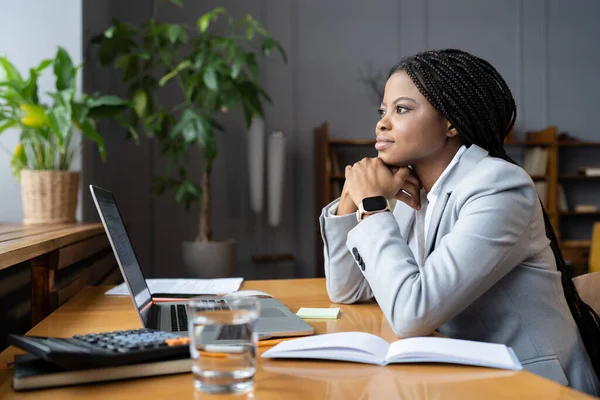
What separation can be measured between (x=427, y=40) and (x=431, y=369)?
468 centimetres

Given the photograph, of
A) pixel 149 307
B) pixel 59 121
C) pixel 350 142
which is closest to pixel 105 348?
pixel 149 307

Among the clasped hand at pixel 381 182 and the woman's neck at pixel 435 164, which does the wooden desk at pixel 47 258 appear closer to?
the clasped hand at pixel 381 182

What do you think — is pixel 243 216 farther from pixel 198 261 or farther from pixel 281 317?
pixel 281 317

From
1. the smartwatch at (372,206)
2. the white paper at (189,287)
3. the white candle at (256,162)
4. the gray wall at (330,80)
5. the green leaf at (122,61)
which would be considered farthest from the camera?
the gray wall at (330,80)

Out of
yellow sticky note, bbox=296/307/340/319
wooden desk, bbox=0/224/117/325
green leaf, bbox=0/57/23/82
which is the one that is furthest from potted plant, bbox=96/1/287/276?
yellow sticky note, bbox=296/307/340/319

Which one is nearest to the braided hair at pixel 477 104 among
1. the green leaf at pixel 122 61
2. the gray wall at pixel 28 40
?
the gray wall at pixel 28 40

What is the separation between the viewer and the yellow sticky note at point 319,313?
4.18ft

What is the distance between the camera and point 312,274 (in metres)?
4.92

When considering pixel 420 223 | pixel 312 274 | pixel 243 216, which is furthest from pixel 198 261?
pixel 420 223

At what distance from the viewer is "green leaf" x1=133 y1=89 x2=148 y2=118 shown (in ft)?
11.4

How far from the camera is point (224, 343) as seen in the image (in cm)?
71

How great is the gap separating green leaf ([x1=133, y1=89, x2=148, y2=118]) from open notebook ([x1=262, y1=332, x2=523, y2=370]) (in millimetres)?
2779

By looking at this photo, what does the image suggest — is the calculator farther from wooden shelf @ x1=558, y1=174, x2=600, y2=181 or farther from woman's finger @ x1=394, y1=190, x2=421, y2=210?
wooden shelf @ x1=558, y1=174, x2=600, y2=181

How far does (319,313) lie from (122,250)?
42cm
